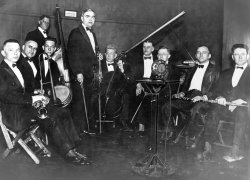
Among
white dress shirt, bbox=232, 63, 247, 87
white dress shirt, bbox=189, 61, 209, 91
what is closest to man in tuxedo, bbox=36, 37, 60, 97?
white dress shirt, bbox=189, 61, 209, 91

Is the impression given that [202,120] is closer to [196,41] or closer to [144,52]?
[144,52]

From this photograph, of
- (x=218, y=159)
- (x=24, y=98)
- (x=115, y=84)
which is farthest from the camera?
(x=115, y=84)

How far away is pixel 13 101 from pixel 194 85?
2762 millimetres

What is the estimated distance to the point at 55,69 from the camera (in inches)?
182

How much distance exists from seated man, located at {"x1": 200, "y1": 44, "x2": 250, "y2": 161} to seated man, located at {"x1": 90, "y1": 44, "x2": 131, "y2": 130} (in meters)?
1.56

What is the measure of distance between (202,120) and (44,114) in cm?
214

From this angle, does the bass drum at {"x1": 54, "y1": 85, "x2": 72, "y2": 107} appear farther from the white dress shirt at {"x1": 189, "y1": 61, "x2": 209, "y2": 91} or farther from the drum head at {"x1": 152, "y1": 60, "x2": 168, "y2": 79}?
the white dress shirt at {"x1": 189, "y1": 61, "x2": 209, "y2": 91}

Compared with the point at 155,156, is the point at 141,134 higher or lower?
lower

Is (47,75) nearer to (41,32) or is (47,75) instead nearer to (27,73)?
(27,73)

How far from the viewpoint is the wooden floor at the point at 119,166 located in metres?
3.19

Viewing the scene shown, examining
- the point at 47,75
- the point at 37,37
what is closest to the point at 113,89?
the point at 47,75

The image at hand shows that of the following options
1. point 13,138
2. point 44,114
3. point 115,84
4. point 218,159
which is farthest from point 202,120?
point 13,138

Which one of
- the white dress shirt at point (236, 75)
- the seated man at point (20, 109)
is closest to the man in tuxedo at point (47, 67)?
the seated man at point (20, 109)

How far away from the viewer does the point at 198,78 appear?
4828 millimetres
